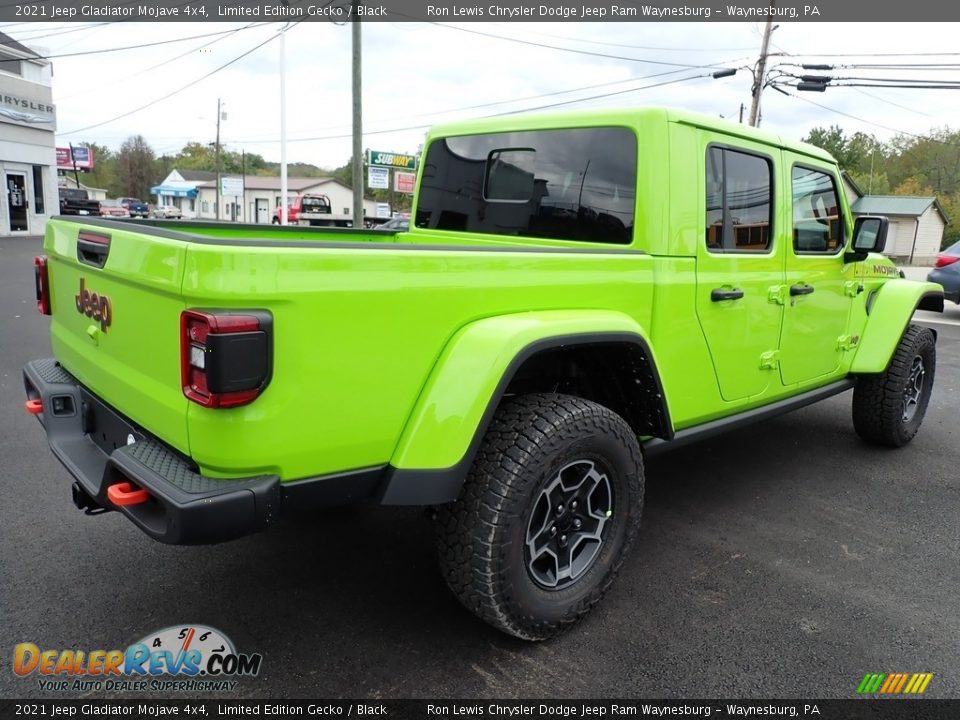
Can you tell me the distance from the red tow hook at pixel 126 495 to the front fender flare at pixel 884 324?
409 centimetres

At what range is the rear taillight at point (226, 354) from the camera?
1780 mm

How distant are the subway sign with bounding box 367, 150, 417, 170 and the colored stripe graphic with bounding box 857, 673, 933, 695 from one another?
31553 mm

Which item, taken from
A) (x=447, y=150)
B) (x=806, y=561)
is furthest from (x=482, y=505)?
(x=447, y=150)

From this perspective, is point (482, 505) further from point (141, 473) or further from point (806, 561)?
point (806, 561)

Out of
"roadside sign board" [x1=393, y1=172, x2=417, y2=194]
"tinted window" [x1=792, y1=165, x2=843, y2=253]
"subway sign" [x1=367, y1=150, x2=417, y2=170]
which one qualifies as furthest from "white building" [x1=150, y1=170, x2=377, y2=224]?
"tinted window" [x1=792, y1=165, x2=843, y2=253]

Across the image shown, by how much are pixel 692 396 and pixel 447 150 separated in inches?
77.1

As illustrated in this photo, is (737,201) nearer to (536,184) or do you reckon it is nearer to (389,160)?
(536,184)

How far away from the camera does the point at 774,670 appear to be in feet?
8.03

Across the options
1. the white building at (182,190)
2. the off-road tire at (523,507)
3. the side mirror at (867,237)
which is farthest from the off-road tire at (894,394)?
the white building at (182,190)

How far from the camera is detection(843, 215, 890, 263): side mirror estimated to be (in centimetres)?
402

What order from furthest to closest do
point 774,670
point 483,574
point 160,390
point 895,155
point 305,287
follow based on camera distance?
point 895,155
point 774,670
point 483,574
point 160,390
point 305,287

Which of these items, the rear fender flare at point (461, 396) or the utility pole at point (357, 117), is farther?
the utility pole at point (357, 117)

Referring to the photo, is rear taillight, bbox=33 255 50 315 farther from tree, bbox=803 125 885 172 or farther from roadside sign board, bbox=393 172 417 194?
tree, bbox=803 125 885 172

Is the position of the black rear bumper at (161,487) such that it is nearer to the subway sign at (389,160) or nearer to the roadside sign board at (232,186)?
the subway sign at (389,160)
